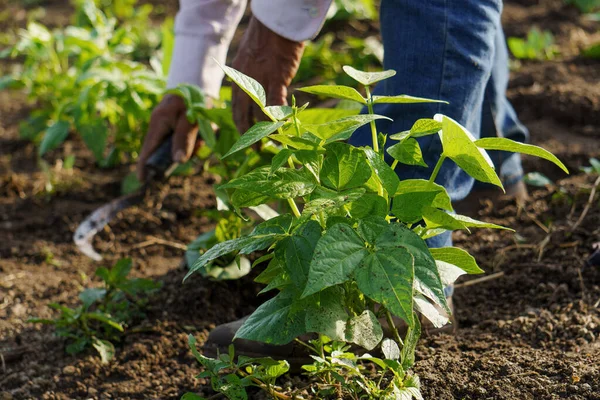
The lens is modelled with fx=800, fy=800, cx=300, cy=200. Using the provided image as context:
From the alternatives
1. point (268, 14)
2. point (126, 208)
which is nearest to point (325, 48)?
point (126, 208)

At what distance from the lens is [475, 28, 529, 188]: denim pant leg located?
241 cm

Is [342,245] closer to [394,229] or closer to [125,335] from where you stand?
[394,229]

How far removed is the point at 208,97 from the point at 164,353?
83cm

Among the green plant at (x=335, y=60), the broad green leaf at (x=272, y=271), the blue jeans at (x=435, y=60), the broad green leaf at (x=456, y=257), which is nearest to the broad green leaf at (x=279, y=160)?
the broad green leaf at (x=272, y=271)

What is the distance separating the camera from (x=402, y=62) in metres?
1.90

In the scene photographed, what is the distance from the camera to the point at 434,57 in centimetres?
187

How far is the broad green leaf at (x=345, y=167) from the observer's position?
1428 mm

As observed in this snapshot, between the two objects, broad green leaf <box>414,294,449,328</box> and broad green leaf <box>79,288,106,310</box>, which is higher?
broad green leaf <box>414,294,449,328</box>

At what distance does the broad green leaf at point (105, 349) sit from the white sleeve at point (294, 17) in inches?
34.6

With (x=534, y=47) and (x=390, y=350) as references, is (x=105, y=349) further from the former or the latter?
(x=534, y=47)

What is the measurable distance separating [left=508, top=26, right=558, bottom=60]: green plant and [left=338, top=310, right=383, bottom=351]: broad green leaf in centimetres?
284

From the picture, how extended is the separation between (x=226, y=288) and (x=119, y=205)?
74cm

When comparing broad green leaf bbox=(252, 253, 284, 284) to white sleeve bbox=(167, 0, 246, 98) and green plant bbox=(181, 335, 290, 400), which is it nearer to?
green plant bbox=(181, 335, 290, 400)

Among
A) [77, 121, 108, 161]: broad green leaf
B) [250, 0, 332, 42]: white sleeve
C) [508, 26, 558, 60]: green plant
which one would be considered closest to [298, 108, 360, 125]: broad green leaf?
[250, 0, 332, 42]: white sleeve
